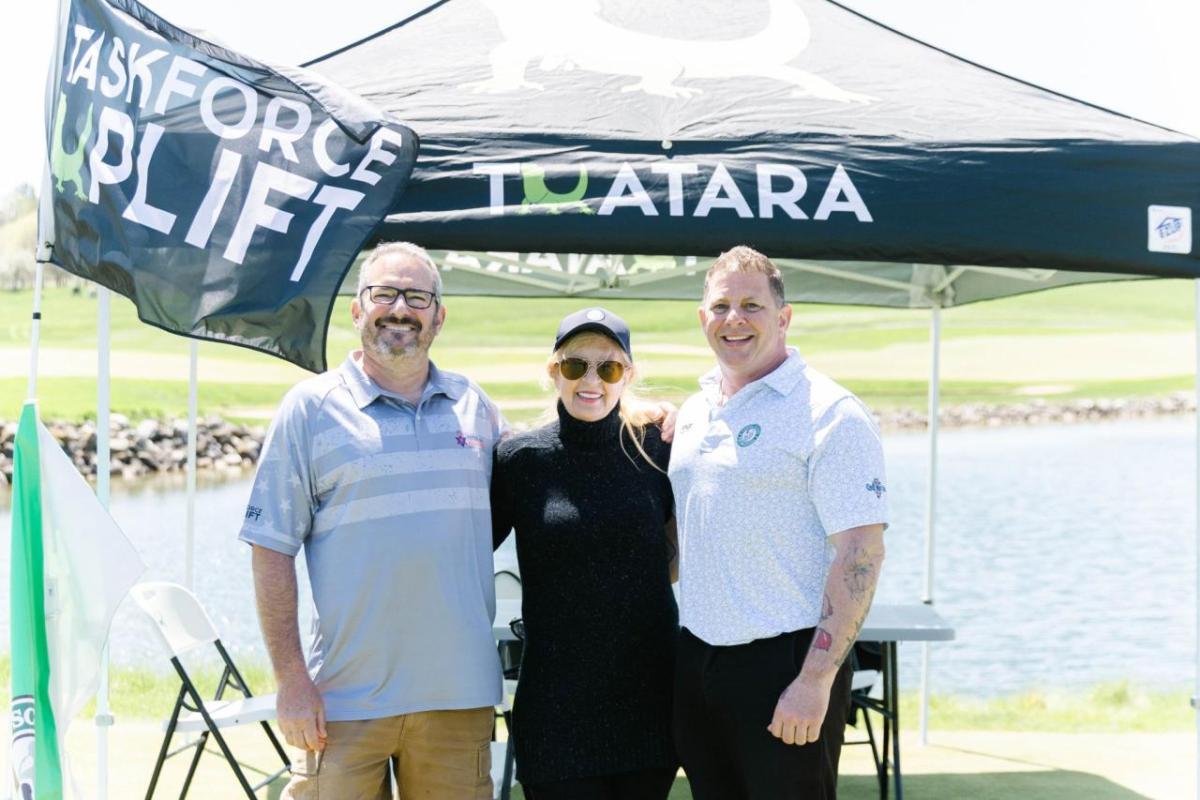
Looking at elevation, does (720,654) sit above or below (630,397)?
below

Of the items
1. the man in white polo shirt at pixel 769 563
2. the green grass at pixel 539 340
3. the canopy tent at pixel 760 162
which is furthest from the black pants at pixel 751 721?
the green grass at pixel 539 340

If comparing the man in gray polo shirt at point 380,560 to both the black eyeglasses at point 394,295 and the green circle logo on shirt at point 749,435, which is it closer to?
the black eyeglasses at point 394,295

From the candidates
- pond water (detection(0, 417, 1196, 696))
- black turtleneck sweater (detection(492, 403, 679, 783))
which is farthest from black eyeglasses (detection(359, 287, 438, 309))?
pond water (detection(0, 417, 1196, 696))

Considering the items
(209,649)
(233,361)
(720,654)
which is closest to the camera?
(720,654)

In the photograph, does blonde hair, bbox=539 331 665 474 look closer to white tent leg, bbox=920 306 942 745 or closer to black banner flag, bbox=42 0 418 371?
black banner flag, bbox=42 0 418 371

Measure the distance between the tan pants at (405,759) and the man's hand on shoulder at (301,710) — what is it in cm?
6

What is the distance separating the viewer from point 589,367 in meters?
2.59

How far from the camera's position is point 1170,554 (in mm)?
27469

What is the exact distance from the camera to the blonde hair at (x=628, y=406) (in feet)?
8.57

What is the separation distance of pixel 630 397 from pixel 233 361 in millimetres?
33494

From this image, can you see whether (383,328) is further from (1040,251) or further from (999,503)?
(999,503)

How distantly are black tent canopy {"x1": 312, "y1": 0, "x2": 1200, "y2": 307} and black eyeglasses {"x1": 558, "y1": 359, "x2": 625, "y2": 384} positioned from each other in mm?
656

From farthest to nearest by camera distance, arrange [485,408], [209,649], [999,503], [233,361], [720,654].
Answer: [233,361] → [999,503] → [209,649] → [485,408] → [720,654]

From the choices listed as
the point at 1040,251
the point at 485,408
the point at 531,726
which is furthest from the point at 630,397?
the point at 1040,251
